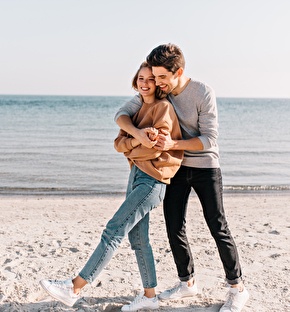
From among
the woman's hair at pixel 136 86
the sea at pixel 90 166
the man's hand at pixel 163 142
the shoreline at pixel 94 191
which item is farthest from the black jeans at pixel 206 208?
the sea at pixel 90 166

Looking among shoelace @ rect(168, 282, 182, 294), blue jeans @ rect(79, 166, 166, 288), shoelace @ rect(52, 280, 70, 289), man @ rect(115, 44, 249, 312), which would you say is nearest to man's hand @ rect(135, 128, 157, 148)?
man @ rect(115, 44, 249, 312)

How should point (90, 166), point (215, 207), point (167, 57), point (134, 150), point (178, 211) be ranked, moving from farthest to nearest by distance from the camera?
point (90, 166) < point (178, 211) < point (215, 207) < point (134, 150) < point (167, 57)

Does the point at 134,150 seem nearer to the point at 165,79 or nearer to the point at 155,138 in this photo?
the point at 155,138

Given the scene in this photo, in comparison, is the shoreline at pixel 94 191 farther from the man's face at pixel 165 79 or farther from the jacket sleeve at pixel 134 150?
the man's face at pixel 165 79

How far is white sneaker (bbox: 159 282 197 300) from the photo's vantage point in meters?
4.06

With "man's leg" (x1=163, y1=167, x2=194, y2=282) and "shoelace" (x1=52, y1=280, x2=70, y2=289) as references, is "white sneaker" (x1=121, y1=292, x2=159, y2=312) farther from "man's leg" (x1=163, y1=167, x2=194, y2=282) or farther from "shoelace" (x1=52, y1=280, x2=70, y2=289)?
"shoelace" (x1=52, y1=280, x2=70, y2=289)

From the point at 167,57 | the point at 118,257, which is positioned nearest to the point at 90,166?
the point at 118,257

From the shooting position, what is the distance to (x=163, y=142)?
343cm

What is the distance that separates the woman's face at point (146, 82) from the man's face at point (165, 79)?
5 centimetres

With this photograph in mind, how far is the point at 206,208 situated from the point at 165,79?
1.04 metres

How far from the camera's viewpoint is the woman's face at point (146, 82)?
3.50 meters

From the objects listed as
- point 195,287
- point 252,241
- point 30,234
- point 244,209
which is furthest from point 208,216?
point 244,209

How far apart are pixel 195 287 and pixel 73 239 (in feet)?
6.95

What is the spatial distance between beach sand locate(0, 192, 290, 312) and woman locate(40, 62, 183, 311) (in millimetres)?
402
